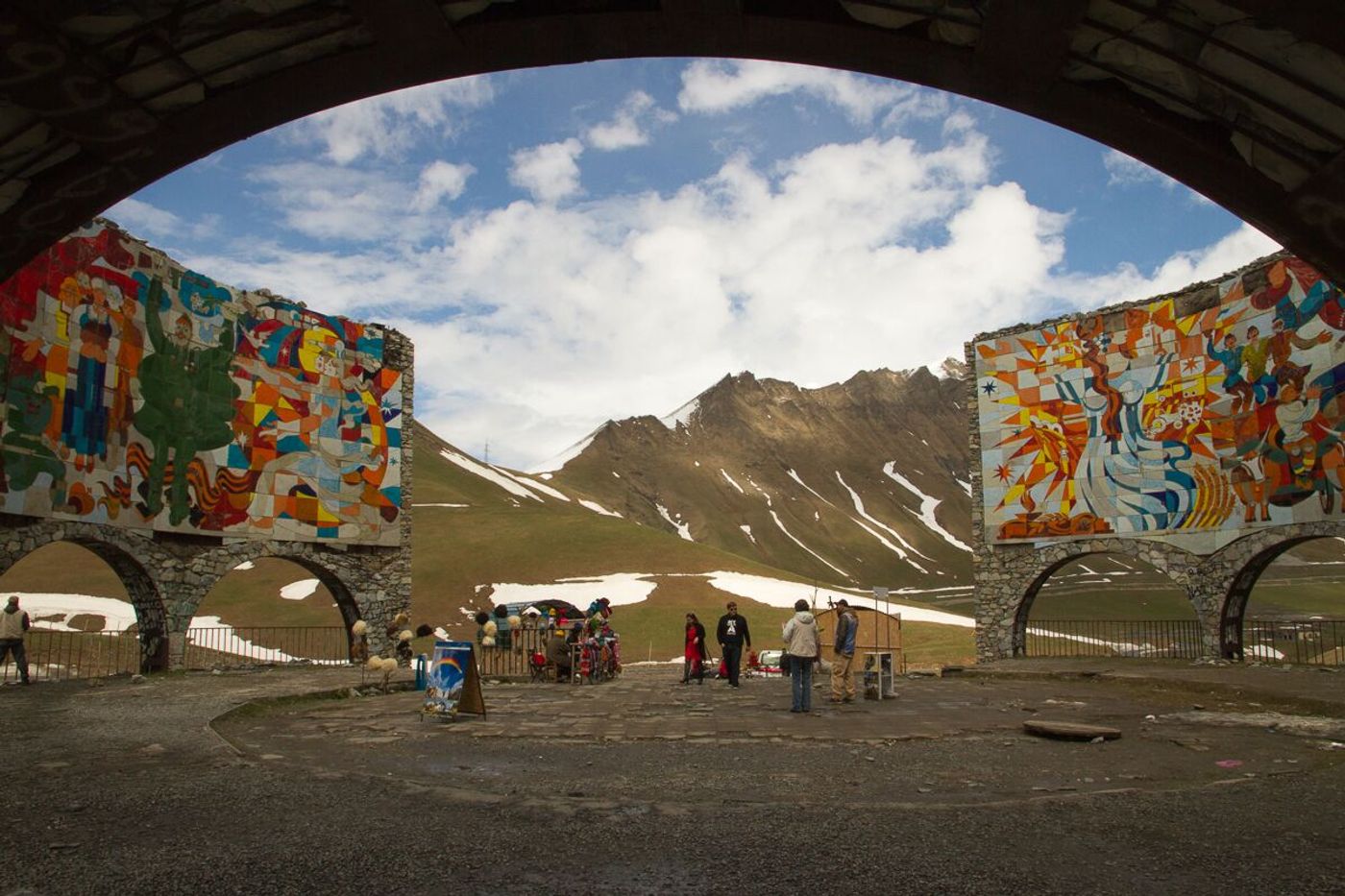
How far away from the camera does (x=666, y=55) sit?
5125mm

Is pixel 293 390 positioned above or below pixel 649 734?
above

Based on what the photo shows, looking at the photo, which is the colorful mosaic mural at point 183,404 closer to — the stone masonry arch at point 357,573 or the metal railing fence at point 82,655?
the stone masonry arch at point 357,573

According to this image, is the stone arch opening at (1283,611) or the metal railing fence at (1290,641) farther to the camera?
the metal railing fence at (1290,641)

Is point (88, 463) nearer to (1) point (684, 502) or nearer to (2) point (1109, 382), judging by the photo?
(2) point (1109, 382)

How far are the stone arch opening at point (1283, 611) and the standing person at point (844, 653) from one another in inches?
499

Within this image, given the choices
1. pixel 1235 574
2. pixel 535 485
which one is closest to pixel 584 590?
pixel 1235 574

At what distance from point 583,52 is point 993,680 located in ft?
70.1

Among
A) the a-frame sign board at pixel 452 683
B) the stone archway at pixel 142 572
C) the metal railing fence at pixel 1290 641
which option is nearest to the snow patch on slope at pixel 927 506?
the metal railing fence at pixel 1290 641

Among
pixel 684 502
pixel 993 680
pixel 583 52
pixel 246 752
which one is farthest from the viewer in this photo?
pixel 684 502

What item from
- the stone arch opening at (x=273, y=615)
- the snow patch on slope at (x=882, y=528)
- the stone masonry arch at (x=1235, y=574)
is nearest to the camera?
the stone masonry arch at (x=1235, y=574)

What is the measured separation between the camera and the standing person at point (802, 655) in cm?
1475

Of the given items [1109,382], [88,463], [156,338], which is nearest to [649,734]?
[88,463]

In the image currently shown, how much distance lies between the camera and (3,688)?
17625 mm

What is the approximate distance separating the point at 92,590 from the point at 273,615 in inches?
341
